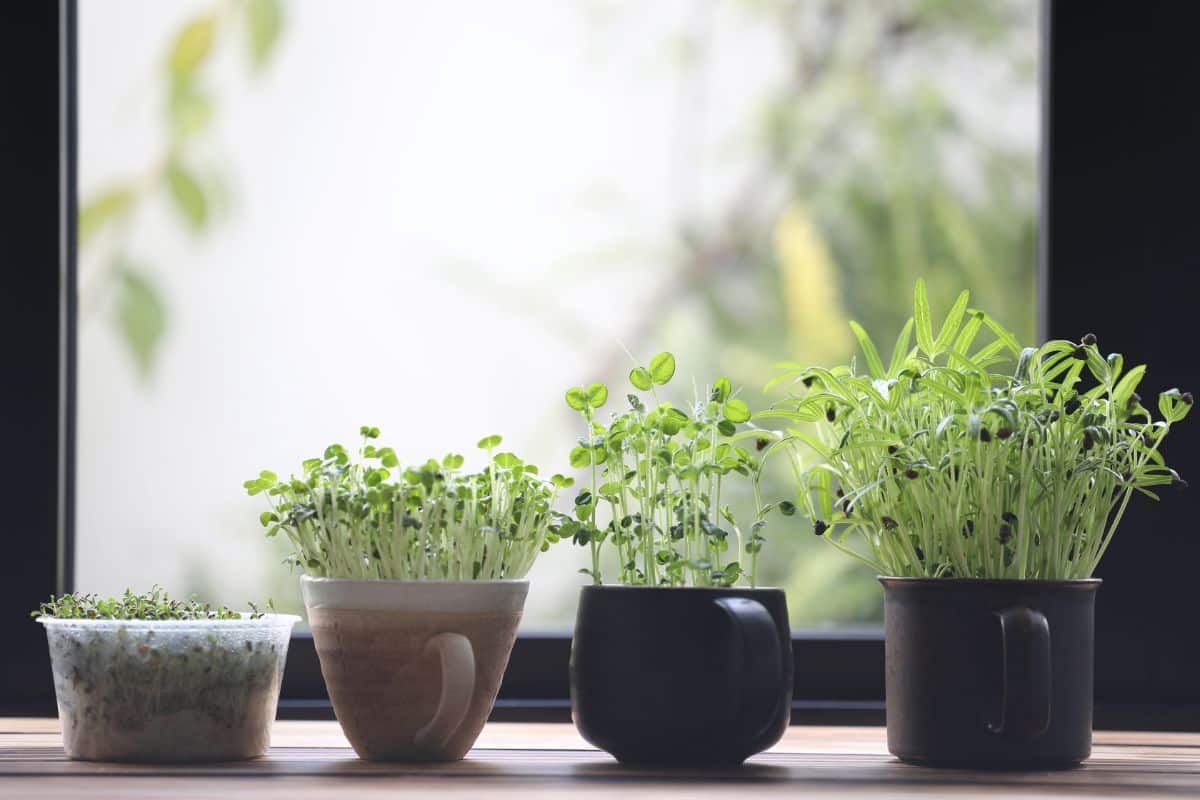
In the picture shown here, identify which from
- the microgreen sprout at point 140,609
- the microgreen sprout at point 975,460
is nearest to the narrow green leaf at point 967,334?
the microgreen sprout at point 975,460

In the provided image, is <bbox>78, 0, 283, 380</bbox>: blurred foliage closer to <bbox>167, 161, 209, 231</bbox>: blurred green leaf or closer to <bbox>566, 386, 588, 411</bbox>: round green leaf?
<bbox>167, 161, 209, 231</bbox>: blurred green leaf

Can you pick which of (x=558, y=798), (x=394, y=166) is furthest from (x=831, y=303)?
(x=558, y=798)

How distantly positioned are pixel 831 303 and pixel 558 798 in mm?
1719

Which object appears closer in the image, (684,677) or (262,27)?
(684,677)

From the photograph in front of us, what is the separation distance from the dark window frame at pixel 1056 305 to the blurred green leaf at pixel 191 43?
902 mm

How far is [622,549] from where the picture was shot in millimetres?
966

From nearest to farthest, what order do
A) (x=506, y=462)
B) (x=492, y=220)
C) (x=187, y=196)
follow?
(x=506, y=462) < (x=492, y=220) < (x=187, y=196)

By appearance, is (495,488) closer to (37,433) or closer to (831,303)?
(37,433)

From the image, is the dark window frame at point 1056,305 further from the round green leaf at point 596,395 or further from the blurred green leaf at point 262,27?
the blurred green leaf at point 262,27

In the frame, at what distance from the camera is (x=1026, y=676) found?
2.81 ft

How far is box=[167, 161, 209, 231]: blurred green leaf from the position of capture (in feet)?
7.30

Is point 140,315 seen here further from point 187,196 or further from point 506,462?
point 506,462

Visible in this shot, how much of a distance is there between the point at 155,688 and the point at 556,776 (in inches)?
11.8

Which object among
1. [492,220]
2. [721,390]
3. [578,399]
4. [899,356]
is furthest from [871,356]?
[492,220]
